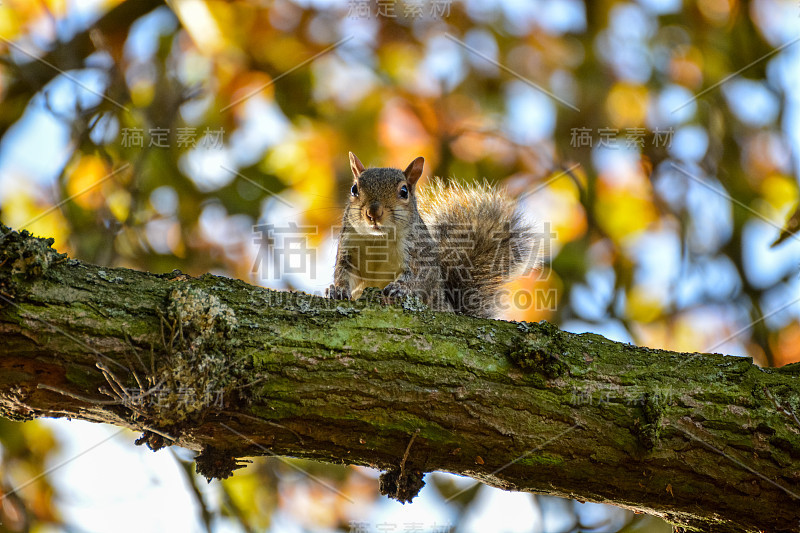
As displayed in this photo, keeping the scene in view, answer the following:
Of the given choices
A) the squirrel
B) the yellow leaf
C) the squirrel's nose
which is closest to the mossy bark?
the squirrel

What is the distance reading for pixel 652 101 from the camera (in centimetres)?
489

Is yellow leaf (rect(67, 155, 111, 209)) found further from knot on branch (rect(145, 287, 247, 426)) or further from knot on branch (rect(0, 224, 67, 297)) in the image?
knot on branch (rect(145, 287, 247, 426))

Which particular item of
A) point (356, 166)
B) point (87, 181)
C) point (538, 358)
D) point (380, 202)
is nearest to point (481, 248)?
point (380, 202)

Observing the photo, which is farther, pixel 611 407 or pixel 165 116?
pixel 165 116

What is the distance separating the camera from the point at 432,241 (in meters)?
3.78

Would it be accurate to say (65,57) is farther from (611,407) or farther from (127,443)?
(611,407)

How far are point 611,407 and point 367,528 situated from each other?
5.72ft

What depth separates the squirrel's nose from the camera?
339cm

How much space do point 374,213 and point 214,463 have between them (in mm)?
1746

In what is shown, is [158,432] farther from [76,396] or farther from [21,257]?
[21,257]

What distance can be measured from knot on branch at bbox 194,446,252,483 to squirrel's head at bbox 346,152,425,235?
1.71m

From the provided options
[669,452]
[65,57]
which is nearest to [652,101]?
[669,452]

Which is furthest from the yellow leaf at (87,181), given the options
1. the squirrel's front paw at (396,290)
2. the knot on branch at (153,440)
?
the knot on branch at (153,440)

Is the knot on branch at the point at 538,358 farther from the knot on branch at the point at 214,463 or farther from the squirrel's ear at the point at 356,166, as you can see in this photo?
the squirrel's ear at the point at 356,166
